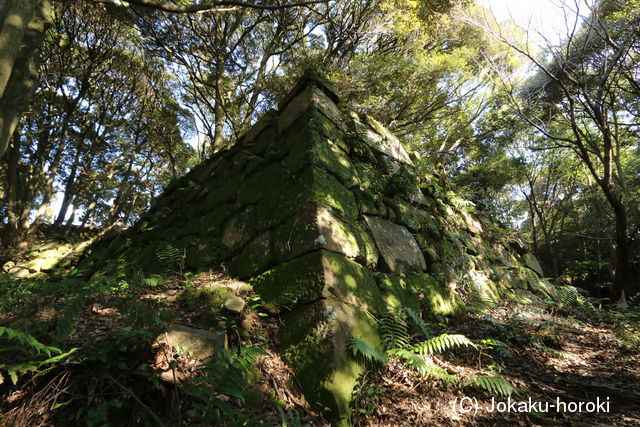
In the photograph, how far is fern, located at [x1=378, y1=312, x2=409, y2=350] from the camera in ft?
7.59

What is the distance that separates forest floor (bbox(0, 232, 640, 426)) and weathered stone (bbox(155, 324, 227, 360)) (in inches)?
2.0

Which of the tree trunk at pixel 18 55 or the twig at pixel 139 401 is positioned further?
the tree trunk at pixel 18 55

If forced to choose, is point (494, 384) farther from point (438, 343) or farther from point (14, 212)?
point (14, 212)

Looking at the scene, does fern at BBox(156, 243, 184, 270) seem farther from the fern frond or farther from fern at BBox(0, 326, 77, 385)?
fern at BBox(0, 326, 77, 385)

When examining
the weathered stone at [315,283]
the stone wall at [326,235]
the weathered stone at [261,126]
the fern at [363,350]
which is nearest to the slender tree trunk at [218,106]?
the stone wall at [326,235]

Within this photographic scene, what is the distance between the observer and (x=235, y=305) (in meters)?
2.27

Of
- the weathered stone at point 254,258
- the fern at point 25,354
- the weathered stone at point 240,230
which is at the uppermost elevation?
the weathered stone at point 240,230

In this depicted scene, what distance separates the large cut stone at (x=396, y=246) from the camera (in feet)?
10.6

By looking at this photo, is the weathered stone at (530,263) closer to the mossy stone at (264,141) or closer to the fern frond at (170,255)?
the mossy stone at (264,141)

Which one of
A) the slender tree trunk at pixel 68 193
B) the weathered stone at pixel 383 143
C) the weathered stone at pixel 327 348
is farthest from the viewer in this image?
the slender tree trunk at pixel 68 193

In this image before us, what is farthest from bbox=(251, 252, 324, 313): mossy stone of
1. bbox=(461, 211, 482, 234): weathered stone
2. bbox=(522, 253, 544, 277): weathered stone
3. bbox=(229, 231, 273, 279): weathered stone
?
bbox=(522, 253, 544, 277): weathered stone

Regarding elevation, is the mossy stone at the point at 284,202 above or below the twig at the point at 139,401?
above

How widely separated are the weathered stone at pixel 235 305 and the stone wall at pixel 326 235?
233 mm

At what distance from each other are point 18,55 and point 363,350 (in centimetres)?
465
